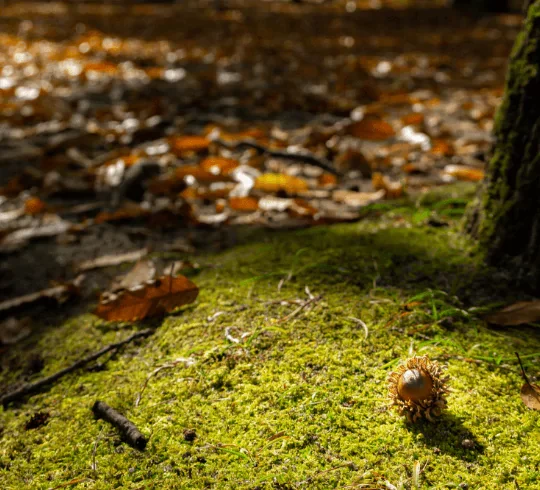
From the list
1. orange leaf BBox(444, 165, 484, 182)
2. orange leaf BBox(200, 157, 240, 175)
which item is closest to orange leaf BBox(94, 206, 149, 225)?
orange leaf BBox(200, 157, 240, 175)

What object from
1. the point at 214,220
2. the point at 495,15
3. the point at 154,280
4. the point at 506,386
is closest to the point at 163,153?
the point at 214,220

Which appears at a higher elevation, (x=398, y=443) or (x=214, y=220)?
(x=398, y=443)

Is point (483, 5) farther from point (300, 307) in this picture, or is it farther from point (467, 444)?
point (467, 444)

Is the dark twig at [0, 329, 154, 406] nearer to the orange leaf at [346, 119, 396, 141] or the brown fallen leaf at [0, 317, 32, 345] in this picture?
the brown fallen leaf at [0, 317, 32, 345]

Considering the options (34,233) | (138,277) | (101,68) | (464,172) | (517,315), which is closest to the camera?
(517,315)

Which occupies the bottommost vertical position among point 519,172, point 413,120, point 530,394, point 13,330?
point 13,330

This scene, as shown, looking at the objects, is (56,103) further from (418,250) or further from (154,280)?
(418,250)

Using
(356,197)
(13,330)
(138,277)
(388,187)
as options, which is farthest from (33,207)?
(388,187)
